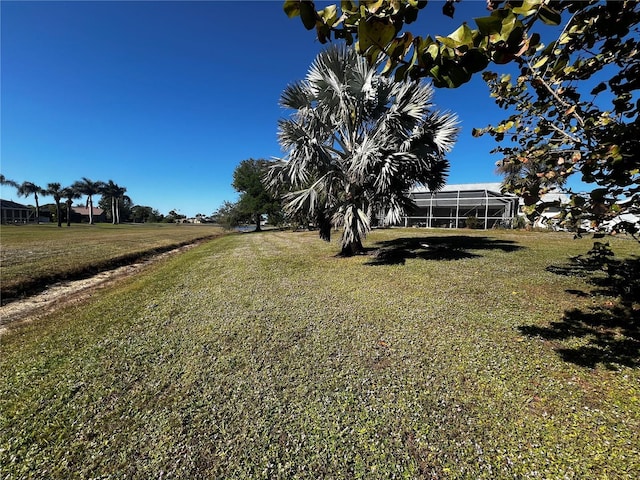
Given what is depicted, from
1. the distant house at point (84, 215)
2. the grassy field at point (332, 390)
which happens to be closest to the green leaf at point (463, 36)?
the grassy field at point (332, 390)

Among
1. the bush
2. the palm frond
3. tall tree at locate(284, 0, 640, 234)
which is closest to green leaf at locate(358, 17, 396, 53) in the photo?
tall tree at locate(284, 0, 640, 234)

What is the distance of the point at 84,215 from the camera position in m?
91.9

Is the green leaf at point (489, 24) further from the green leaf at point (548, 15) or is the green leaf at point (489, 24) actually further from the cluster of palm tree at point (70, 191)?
the cluster of palm tree at point (70, 191)

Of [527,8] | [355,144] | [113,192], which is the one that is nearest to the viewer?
[527,8]

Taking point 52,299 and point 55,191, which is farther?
point 55,191

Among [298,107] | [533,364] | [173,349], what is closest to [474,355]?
[533,364]

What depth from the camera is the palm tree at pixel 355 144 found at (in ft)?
24.2

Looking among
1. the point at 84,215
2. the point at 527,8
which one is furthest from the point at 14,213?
the point at 527,8

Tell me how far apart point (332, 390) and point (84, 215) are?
122 metres

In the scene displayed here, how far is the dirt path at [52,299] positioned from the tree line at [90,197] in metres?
63.2

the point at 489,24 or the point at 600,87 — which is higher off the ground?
the point at 600,87

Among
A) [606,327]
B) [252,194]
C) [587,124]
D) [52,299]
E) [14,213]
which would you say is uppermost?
[252,194]

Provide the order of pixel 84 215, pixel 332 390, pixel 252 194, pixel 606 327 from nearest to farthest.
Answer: pixel 332 390
pixel 606 327
pixel 252 194
pixel 84 215

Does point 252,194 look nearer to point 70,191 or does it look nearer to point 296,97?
point 296,97
